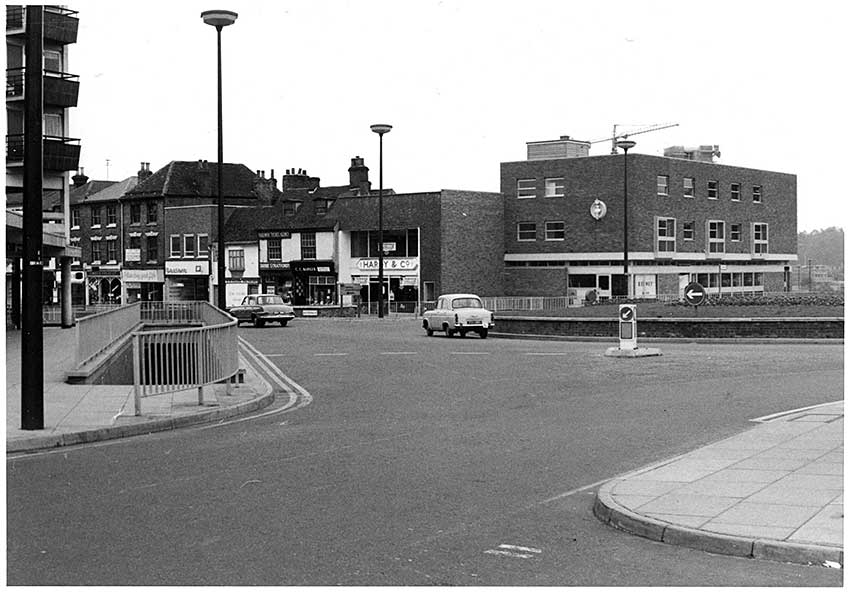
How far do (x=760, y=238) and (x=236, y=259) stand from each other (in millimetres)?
36420

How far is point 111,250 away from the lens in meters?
87.8

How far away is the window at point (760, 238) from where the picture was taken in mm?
78250

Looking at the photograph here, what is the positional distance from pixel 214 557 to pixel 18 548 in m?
1.34

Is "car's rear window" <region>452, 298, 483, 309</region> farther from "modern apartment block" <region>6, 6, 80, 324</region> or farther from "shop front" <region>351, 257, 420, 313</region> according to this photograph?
"shop front" <region>351, 257, 420, 313</region>

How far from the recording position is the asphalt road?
6711 mm

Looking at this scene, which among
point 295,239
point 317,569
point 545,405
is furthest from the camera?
point 295,239

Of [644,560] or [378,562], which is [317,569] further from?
[644,560]

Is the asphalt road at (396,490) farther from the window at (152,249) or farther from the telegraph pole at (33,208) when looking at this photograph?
the window at (152,249)

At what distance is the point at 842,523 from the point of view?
24.6 ft

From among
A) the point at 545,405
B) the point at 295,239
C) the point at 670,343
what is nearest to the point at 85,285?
the point at 295,239

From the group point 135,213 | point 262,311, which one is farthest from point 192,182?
point 262,311

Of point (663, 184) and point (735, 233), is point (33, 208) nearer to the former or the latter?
point (663, 184)

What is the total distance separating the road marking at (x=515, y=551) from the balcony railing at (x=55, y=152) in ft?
141

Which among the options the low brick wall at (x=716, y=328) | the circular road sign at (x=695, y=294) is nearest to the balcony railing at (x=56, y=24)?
the low brick wall at (x=716, y=328)
